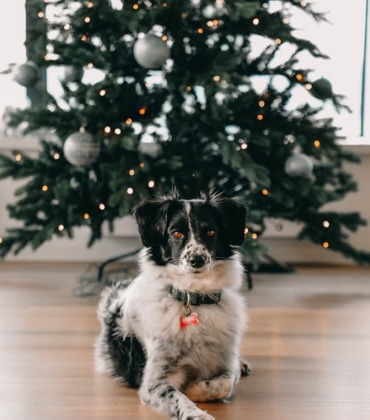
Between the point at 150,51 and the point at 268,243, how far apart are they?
78.0 inches

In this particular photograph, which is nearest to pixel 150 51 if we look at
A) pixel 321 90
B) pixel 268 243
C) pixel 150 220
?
pixel 321 90

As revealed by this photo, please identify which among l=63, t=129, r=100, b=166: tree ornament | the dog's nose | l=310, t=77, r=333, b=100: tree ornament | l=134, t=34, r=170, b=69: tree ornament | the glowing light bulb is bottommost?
the dog's nose

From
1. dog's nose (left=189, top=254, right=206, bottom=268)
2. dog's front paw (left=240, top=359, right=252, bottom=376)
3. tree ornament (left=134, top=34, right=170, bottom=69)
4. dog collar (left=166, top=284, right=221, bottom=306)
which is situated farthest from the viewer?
tree ornament (left=134, top=34, right=170, bottom=69)

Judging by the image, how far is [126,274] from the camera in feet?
15.8

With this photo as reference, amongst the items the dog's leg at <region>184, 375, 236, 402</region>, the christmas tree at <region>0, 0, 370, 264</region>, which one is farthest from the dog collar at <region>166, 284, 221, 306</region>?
the christmas tree at <region>0, 0, 370, 264</region>

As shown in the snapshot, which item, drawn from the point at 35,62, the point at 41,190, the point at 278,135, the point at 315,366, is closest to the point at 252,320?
the point at 315,366

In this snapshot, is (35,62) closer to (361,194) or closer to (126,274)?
(126,274)

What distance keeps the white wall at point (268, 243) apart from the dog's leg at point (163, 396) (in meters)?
2.98

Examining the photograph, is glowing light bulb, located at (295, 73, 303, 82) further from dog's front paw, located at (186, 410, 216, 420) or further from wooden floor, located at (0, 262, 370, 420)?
dog's front paw, located at (186, 410, 216, 420)

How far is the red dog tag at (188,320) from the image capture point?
2.42 metres

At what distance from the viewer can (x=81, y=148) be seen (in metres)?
3.96

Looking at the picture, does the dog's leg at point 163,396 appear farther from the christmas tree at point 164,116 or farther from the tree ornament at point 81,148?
the tree ornament at point 81,148

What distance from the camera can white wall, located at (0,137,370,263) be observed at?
Result: 17.6 feet

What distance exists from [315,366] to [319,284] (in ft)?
5.87
